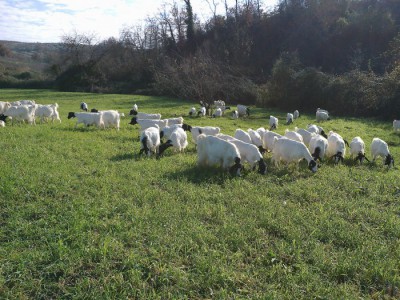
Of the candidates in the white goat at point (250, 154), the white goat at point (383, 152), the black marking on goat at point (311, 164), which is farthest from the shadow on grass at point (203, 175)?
the white goat at point (383, 152)

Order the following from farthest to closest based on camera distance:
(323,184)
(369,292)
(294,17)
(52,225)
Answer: (294,17)
(323,184)
(52,225)
(369,292)

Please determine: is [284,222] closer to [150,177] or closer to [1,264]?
[150,177]

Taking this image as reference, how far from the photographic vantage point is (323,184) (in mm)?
8945

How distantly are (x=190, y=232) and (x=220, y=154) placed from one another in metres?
3.86

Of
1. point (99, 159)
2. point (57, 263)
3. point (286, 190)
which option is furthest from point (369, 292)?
point (99, 159)

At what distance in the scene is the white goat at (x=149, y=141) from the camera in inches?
439

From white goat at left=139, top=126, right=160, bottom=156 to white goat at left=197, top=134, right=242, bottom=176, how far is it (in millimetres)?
2099

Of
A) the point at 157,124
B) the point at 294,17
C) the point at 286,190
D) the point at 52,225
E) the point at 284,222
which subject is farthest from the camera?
the point at 294,17

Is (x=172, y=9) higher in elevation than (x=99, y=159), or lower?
higher

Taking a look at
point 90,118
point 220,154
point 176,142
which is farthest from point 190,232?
point 90,118

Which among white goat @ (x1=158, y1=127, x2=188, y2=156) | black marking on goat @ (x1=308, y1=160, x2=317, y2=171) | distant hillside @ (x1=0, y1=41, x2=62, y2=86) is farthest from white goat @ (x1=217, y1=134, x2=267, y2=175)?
distant hillside @ (x1=0, y1=41, x2=62, y2=86)

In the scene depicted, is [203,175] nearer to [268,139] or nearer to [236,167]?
[236,167]

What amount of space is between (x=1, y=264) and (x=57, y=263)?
2.44 feet

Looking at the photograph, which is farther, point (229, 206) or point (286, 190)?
point (286, 190)
